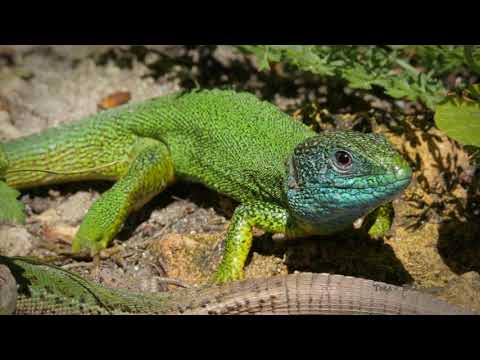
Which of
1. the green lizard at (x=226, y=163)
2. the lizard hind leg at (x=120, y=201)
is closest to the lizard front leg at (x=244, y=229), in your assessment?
the green lizard at (x=226, y=163)

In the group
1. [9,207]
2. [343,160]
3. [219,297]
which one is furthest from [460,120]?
[9,207]

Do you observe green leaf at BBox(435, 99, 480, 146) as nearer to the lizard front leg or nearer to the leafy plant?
the leafy plant

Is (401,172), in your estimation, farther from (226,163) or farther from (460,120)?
(226,163)

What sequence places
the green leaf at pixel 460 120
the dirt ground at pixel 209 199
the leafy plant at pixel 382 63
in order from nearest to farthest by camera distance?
the green leaf at pixel 460 120 < the dirt ground at pixel 209 199 < the leafy plant at pixel 382 63

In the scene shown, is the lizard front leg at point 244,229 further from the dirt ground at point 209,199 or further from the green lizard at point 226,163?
the dirt ground at point 209,199

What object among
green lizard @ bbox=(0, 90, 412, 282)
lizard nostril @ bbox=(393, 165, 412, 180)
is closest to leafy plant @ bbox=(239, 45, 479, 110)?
green lizard @ bbox=(0, 90, 412, 282)
